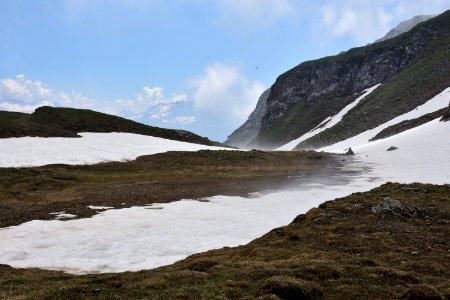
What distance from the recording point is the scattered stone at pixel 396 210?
23.0m

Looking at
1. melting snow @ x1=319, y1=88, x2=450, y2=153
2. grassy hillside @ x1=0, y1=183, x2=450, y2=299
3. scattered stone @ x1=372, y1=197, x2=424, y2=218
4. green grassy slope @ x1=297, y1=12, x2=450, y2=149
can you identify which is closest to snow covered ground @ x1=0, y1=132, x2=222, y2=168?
grassy hillside @ x1=0, y1=183, x2=450, y2=299

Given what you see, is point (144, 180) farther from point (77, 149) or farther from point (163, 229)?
point (163, 229)

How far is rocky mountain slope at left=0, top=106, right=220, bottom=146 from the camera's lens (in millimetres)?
74569

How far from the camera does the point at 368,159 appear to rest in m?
69.0

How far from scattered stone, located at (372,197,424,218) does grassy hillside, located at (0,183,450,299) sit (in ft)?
0.18

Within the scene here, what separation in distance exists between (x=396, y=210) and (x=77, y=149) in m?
58.8

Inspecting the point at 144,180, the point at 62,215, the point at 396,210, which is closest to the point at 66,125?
the point at 144,180

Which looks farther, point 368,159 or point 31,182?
point 368,159

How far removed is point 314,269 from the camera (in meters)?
15.0

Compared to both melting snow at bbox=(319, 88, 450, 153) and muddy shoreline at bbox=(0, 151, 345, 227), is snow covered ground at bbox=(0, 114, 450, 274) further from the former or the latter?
melting snow at bbox=(319, 88, 450, 153)

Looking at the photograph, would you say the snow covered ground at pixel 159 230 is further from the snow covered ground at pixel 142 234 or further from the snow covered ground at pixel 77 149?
the snow covered ground at pixel 77 149

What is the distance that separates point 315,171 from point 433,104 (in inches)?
2518

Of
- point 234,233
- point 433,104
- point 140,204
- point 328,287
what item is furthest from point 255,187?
point 433,104

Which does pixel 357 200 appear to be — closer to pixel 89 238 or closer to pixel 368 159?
pixel 89 238
